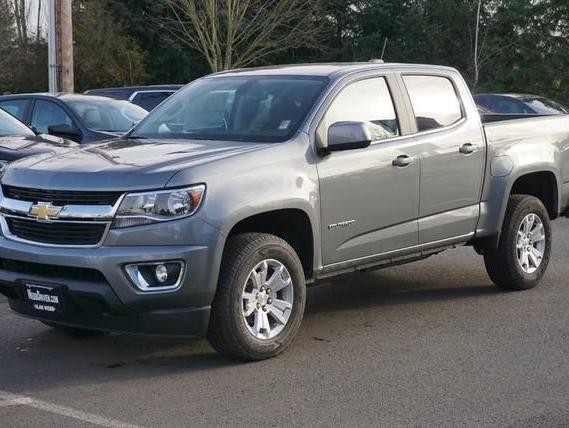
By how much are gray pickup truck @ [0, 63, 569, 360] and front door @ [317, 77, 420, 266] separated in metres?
0.01

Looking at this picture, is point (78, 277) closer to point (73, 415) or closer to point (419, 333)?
point (73, 415)

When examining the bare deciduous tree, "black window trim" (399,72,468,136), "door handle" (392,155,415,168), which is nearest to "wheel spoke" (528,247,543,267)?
"black window trim" (399,72,468,136)

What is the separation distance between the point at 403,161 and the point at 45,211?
2.53 m

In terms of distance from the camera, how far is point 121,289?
17.6ft

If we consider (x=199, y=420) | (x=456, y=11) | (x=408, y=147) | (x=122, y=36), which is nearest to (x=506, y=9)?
(x=456, y=11)

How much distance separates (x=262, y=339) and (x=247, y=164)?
1079 millimetres

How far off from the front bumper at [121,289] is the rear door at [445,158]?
2140mm

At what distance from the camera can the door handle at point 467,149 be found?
726 cm

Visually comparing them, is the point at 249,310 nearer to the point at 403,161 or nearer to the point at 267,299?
the point at 267,299

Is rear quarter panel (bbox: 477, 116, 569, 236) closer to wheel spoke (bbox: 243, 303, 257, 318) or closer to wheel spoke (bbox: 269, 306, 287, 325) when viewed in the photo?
wheel spoke (bbox: 269, 306, 287, 325)

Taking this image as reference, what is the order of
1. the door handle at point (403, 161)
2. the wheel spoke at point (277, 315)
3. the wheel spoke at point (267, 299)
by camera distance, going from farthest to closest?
the door handle at point (403, 161) < the wheel spoke at point (277, 315) < the wheel spoke at point (267, 299)

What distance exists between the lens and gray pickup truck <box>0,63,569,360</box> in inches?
213

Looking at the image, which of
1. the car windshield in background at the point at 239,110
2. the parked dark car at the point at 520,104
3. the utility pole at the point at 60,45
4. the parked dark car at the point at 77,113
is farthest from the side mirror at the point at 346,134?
the utility pole at the point at 60,45

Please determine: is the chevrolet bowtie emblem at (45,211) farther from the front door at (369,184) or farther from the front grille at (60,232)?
the front door at (369,184)
